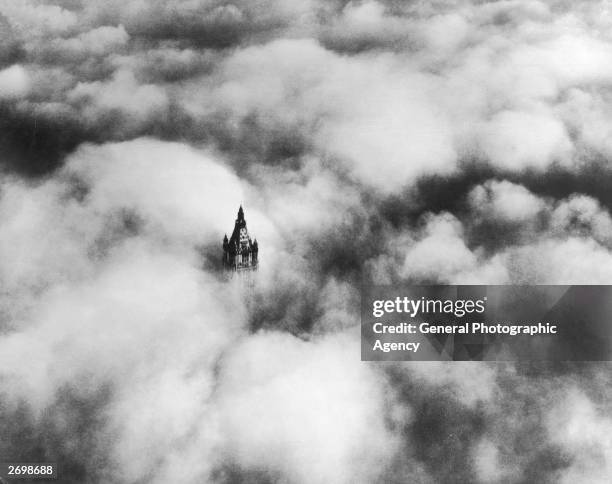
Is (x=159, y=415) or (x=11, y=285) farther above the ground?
(x=11, y=285)

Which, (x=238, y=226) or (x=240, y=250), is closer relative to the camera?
(x=240, y=250)

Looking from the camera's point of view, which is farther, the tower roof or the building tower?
the tower roof

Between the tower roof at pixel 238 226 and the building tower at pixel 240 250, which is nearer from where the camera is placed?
the building tower at pixel 240 250

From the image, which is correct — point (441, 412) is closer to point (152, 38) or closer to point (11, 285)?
point (11, 285)

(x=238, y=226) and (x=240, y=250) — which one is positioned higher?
(x=238, y=226)

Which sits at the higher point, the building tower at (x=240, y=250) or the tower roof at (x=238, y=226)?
the tower roof at (x=238, y=226)

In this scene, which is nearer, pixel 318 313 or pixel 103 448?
pixel 103 448

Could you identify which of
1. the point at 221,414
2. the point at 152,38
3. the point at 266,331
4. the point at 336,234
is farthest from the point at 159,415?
the point at 152,38

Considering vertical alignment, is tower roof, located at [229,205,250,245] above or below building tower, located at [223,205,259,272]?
above
